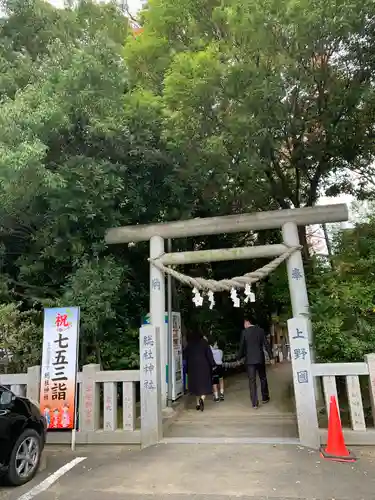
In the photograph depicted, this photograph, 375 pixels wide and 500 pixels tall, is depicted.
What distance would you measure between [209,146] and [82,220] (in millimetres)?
2834

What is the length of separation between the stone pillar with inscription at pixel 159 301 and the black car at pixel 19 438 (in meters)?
3.00

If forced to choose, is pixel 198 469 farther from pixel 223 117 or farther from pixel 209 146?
pixel 223 117

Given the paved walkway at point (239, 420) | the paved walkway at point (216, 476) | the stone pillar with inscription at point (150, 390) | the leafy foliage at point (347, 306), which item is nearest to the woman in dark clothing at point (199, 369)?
the paved walkway at point (239, 420)

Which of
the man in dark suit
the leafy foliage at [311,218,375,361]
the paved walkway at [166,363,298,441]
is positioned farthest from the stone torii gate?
the man in dark suit

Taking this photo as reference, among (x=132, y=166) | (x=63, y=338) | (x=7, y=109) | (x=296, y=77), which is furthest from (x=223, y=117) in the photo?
(x=63, y=338)

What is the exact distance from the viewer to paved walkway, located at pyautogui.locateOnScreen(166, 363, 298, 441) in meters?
6.35

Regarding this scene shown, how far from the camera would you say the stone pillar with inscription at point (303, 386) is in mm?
5605

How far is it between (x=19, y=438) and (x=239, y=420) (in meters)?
3.89

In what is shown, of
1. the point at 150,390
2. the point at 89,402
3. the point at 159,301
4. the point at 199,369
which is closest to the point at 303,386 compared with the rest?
the point at 150,390

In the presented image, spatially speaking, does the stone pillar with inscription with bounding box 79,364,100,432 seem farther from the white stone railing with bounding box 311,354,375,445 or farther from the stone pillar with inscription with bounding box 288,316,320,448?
the white stone railing with bounding box 311,354,375,445

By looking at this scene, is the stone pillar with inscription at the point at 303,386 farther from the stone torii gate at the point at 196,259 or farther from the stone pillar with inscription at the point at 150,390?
the stone pillar with inscription at the point at 150,390

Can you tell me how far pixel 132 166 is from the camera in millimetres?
8383

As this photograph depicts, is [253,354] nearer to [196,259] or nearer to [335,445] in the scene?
[196,259]

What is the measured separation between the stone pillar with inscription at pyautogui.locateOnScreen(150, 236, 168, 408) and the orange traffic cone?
10.8 ft
